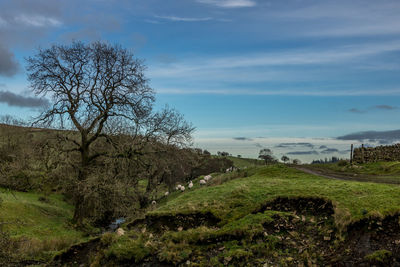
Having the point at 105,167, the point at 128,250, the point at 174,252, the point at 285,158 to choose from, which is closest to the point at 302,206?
the point at 174,252

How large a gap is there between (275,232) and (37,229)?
54.2 ft

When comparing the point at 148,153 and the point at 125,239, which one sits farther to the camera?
the point at 148,153

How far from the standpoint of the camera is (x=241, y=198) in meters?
14.9

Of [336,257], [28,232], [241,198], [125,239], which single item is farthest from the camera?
[28,232]

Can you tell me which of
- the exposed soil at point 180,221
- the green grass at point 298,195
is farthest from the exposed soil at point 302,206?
the exposed soil at point 180,221

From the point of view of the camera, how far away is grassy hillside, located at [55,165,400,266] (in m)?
9.38

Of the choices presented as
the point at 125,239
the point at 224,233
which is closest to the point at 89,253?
the point at 125,239

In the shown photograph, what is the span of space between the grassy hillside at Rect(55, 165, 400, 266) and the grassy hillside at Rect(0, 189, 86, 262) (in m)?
2.93

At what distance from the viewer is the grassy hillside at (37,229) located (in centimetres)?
1469

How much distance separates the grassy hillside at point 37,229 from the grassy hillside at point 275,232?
2.93 meters

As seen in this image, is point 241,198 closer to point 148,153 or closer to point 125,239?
point 125,239

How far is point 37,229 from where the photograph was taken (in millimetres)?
19719

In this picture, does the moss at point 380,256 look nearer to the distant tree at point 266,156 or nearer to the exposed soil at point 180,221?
the exposed soil at point 180,221

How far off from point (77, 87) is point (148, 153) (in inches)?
291
